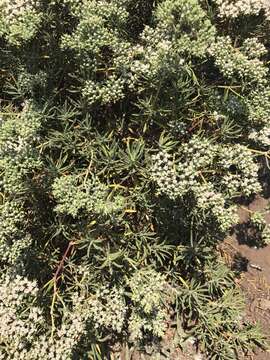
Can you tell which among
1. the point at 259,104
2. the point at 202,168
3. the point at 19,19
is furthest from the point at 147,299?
the point at 19,19

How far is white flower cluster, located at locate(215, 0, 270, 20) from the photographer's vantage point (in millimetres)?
4074

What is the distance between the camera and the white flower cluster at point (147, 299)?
3.82 m

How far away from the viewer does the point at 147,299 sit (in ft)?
12.5

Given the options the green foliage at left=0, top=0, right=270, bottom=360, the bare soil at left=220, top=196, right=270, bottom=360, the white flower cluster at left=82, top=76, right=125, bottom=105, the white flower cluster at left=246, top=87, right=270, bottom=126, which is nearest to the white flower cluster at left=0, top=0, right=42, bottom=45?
the green foliage at left=0, top=0, right=270, bottom=360

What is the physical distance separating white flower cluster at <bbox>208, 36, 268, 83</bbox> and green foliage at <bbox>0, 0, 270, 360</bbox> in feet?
0.04

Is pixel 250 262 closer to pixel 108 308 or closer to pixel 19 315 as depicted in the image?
pixel 108 308

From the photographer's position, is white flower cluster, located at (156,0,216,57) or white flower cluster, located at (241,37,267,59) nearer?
white flower cluster, located at (156,0,216,57)

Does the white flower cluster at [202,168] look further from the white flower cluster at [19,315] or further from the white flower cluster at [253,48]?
the white flower cluster at [19,315]

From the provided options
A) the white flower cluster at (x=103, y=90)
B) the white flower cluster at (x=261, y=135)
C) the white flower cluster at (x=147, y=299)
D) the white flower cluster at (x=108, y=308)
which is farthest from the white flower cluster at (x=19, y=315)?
the white flower cluster at (x=261, y=135)

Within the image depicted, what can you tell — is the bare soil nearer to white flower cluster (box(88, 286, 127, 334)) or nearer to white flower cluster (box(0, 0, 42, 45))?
white flower cluster (box(88, 286, 127, 334))

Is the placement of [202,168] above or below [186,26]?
below

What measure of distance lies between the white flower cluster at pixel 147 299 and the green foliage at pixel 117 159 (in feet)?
0.05

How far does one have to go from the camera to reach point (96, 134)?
431 centimetres

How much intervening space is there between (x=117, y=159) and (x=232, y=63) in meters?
1.45
